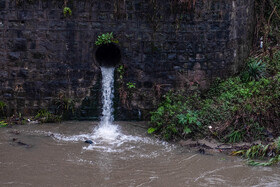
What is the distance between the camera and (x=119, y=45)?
9.72 m

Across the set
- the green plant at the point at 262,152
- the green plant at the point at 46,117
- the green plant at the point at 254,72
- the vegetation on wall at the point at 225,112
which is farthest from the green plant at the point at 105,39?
the green plant at the point at 262,152

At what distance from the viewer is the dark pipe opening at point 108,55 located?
10290 millimetres

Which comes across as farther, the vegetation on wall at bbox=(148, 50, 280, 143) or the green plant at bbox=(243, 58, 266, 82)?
the green plant at bbox=(243, 58, 266, 82)

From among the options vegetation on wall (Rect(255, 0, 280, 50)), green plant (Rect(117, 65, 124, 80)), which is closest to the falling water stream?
green plant (Rect(117, 65, 124, 80))

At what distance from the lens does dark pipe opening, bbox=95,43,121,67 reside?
33.8ft

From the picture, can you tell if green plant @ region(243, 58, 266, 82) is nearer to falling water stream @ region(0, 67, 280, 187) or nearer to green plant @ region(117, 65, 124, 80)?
falling water stream @ region(0, 67, 280, 187)

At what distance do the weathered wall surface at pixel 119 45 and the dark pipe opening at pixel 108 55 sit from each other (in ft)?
1.71

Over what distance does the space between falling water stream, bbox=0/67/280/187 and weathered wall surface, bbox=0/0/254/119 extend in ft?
3.33

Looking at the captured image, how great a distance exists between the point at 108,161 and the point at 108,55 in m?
4.32

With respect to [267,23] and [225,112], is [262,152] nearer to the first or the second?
[225,112]

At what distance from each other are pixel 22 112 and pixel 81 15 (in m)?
3.12

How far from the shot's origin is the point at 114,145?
8336 mm

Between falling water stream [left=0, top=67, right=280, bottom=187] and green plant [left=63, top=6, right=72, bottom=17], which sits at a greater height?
green plant [left=63, top=6, right=72, bottom=17]

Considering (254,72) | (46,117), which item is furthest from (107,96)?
(254,72)
